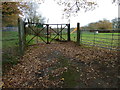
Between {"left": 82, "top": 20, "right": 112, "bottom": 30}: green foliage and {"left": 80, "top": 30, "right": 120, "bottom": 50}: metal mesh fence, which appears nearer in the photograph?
{"left": 80, "top": 30, "right": 120, "bottom": 50}: metal mesh fence

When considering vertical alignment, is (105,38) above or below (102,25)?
below

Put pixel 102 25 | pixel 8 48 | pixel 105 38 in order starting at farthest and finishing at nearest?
pixel 102 25 < pixel 105 38 < pixel 8 48

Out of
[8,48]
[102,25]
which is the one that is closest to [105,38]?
[8,48]

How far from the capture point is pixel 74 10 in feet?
22.0

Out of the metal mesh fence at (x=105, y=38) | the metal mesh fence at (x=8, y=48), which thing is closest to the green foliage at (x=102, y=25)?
the metal mesh fence at (x=105, y=38)

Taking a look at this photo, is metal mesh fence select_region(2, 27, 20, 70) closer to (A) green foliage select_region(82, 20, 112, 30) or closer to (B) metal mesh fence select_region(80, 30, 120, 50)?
(B) metal mesh fence select_region(80, 30, 120, 50)

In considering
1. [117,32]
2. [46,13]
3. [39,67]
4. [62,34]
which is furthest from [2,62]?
[46,13]

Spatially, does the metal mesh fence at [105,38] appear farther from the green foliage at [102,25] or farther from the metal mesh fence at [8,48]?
the green foliage at [102,25]

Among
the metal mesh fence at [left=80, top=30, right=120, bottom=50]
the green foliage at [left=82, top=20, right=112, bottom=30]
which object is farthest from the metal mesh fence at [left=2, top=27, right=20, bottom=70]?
the green foliage at [left=82, top=20, right=112, bottom=30]

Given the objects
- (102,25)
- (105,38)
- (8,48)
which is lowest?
(8,48)

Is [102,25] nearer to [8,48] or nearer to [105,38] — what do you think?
[105,38]

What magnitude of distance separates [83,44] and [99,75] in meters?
4.57

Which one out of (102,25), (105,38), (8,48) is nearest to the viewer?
(8,48)

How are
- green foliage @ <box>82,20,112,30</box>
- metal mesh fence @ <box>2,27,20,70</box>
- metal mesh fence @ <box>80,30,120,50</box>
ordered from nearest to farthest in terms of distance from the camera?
metal mesh fence @ <box>2,27,20,70</box>, metal mesh fence @ <box>80,30,120,50</box>, green foliage @ <box>82,20,112,30</box>
